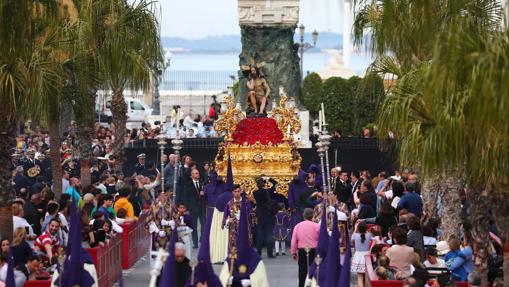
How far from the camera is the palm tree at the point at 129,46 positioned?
31.1m

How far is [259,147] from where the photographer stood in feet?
111

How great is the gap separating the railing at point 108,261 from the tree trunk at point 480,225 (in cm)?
528

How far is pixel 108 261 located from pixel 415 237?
4.64 meters

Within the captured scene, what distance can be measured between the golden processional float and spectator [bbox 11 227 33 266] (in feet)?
35.1

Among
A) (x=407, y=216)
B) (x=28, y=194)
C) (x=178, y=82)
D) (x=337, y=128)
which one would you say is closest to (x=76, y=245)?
(x=407, y=216)

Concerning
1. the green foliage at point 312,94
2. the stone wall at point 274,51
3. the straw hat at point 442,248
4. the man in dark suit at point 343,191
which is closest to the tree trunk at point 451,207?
the straw hat at point 442,248

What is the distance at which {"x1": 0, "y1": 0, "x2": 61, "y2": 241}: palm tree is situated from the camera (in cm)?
2302

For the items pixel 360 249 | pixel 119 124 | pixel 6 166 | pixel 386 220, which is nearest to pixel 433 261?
pixel 360 249

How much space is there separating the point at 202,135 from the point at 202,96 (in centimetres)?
3540

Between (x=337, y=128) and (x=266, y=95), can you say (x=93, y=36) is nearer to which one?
(x=266, y=95)

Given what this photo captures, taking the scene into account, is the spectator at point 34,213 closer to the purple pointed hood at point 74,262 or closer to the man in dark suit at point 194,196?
the man in dark suit at point 194,196

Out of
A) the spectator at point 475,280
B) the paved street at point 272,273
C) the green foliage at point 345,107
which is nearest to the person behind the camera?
the spectator at point 475,280

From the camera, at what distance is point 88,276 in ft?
66.9

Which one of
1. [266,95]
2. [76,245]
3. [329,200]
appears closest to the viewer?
[76,245]
